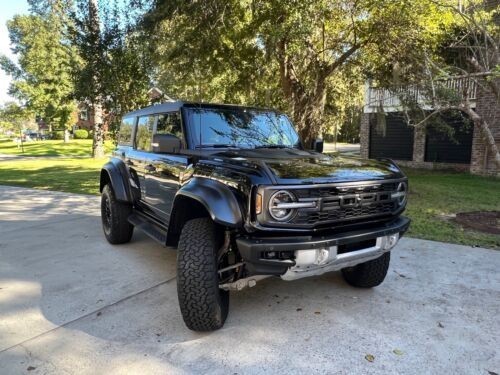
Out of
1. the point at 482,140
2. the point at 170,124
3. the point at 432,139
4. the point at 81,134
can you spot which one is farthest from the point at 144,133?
the point at 81,134

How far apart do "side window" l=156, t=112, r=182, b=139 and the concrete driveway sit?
1534 mm

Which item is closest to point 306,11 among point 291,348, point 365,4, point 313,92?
point 365,4

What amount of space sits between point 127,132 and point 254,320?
338 cm

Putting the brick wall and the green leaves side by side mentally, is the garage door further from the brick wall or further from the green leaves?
the green leaves

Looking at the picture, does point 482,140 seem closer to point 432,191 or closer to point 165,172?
point 432,191

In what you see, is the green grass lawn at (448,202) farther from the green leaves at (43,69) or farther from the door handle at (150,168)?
the green leaves at (43,69)

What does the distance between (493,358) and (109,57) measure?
9.35 meters

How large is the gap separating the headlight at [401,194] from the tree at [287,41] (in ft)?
16.6

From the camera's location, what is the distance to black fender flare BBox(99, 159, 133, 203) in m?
5.14

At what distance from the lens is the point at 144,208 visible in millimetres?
4938

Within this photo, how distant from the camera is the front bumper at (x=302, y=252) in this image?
278cm

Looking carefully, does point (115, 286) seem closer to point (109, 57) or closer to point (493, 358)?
point (493, 358)

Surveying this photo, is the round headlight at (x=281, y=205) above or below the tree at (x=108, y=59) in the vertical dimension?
below

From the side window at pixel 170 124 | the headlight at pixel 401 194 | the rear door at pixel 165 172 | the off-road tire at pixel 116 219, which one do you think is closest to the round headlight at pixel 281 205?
the headlight at pixel 401 194
